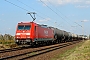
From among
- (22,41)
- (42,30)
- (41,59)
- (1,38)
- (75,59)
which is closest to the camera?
(75,59)

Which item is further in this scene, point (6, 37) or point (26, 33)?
point (6, 37)

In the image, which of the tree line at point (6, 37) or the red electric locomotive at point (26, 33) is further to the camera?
the tree line at point (6, 37)

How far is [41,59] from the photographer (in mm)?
14758

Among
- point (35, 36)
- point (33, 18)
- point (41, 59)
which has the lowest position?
point (41, 59)

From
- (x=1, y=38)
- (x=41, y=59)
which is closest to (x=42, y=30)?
(x=1, y=38)

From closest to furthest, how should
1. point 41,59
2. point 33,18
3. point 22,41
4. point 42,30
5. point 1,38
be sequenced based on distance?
point 41,59 → point 22,41 → point 33,18 → point 42,30 → point 1,38

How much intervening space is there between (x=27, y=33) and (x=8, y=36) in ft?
52.3

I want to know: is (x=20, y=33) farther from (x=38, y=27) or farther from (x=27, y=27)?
(x=38, y=27)

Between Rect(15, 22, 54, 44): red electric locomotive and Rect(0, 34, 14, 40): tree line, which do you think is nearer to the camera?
Rect(15, 22, 54, 44): red electric locomotive

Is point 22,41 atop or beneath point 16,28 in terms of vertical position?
beneath

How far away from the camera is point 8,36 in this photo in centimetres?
4222

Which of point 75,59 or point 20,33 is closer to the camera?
point 75,59

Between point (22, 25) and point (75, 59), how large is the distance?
1539cm

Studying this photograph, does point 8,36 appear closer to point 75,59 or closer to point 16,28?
point 16,28
